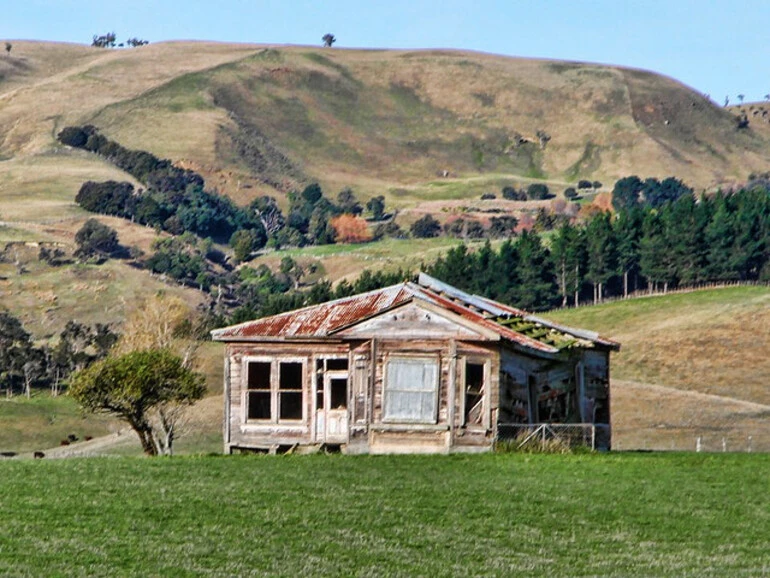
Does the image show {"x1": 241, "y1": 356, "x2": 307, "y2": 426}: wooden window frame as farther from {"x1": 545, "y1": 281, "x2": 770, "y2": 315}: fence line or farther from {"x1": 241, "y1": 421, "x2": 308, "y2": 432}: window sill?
{"x1": 545, "y1": 281, "x2": 770, "y2": 315}: fence line

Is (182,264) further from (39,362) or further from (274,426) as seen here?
(274,426)

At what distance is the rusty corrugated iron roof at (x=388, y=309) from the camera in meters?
38.2

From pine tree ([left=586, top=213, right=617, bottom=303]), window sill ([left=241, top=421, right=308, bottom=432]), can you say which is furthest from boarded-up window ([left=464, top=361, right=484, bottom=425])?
pine tree ([left=586, top=213, right=617, bottom=303])

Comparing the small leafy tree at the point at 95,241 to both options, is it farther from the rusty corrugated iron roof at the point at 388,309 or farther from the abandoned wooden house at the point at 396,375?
the abandoned wooden house at the point at 396,375

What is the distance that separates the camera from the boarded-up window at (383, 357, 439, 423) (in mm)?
37969

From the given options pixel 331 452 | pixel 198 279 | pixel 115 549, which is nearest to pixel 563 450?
pixel 331 452

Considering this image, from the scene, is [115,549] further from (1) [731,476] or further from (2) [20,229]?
(2) [20,229]

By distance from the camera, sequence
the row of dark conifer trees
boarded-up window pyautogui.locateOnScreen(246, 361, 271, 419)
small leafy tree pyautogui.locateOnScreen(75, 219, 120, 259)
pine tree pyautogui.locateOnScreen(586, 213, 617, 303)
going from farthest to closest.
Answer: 1. small leafy tree pyautogui.locateOnScreen(75, 219, 120, 259)
2. pine tree pyautogui.locateOnScreen(586, 213, 617, 303)
3. the row of dark conifer trees
4. boarded-up window pyautogui.locateOnScreen(246, 361, 271, 419)

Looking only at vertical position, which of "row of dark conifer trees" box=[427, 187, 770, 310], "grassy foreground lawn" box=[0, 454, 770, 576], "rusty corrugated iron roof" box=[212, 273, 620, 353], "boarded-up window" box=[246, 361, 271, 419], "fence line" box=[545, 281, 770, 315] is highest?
"row of dark conifer trees" box=[427, 187, 770, 310]

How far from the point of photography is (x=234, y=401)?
40.8 meters

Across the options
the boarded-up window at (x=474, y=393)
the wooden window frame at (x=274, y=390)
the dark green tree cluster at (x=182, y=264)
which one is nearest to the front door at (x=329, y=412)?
the wooden window frame at (x=274, y=390)

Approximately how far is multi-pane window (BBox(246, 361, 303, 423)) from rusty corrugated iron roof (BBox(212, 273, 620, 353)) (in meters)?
0.78

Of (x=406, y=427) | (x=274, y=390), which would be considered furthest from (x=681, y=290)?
(x=406, y=427)

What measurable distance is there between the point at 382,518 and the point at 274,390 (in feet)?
51.6
